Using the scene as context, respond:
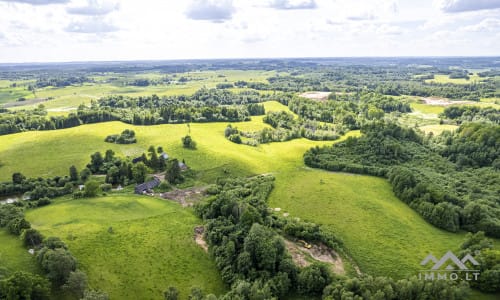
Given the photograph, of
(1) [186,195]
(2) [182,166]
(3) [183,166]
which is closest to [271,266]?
(1) [186,195]

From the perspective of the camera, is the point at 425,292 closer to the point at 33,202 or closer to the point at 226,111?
the point at 33,202

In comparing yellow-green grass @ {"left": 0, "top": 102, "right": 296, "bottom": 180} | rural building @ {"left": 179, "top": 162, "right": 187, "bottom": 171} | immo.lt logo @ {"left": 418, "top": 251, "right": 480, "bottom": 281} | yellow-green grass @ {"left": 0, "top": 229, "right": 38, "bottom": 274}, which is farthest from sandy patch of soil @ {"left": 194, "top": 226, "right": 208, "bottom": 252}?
immo.lt logo @ {"left": 418, "top": 251, "right": 480, "bottom": 281}

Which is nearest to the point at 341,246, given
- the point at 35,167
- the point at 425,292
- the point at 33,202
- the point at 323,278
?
the point at 323,278

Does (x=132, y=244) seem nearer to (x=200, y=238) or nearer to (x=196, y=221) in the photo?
(x=200, y=238)

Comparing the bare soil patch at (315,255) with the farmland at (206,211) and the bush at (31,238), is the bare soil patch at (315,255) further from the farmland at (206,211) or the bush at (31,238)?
the bush at (31,238)

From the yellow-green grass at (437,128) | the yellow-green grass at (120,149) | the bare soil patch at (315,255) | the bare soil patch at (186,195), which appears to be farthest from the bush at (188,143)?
the yellow-green grass at (437,128)
